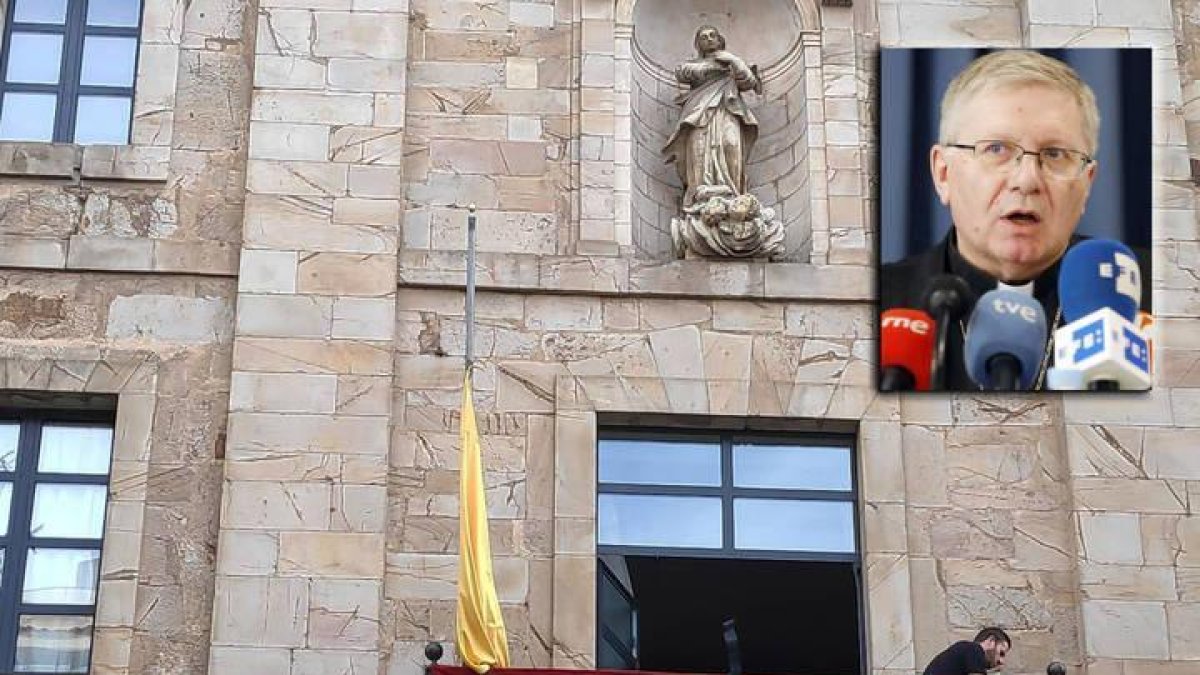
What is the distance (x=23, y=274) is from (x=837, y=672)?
684 cm

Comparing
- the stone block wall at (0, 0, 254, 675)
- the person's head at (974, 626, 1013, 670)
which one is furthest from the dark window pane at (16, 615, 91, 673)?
the person's head at (974, 626, 1013, 670)

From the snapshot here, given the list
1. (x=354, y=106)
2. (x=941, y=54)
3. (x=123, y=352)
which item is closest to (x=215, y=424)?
(x=123, y=352)

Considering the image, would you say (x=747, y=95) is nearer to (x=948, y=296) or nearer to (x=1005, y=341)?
(x=948, y=296)

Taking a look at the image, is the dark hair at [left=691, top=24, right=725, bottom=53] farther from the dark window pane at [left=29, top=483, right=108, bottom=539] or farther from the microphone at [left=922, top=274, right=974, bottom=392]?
the dark window pane at [left=29, top=483, right=108, bottom=539]

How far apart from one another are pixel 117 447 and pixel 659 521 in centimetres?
405

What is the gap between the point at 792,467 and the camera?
19234mm

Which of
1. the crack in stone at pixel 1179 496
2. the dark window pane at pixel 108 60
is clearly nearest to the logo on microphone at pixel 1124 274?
the crack in stone at pixel 1179 496

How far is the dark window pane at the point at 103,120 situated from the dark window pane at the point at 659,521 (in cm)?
502

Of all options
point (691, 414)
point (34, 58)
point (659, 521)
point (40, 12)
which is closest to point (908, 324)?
point (691, 414)

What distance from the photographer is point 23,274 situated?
19219mm

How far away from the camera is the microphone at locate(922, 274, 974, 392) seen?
19.7 metres

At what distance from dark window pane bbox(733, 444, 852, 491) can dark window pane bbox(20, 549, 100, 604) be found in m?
4.84

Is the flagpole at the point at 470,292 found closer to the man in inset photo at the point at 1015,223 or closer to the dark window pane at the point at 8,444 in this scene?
the man in inset photo at the point at 1015,223

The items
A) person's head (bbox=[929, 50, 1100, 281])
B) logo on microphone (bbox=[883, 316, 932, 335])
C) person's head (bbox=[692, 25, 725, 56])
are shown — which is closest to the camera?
logo on microphone (bbox=[883, 316, 932, 335])
